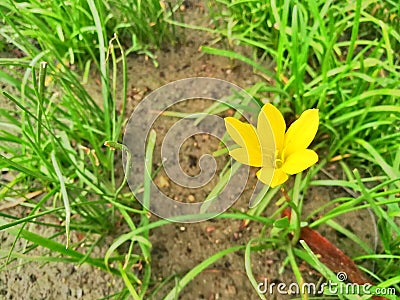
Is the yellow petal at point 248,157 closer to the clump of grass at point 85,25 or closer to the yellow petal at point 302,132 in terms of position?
the yellow petal at point 302,132

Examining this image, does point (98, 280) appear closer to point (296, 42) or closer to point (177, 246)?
point (177, 246)

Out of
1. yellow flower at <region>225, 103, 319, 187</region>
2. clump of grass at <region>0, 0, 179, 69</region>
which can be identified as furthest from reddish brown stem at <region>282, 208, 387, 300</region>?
clump of grass at <region>0, 0, 179, 69</region>

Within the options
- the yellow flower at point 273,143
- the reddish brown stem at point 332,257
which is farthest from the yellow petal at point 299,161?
the reddish brown stem at point 332,257

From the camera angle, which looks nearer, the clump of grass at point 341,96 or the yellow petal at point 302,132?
the yellow petal at point 302,132

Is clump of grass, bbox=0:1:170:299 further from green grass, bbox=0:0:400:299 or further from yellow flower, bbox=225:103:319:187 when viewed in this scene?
yellow flower, bbox=225:103:319:187

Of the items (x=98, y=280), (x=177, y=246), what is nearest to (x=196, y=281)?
(x=177, y=246)

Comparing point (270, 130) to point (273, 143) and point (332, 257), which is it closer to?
point (273, 143)
